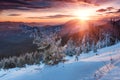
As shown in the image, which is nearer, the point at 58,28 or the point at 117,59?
the point at 117,59

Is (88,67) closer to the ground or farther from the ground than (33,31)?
closer to the ground

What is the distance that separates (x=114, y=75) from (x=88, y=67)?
2705mm

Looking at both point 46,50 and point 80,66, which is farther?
point 46,50

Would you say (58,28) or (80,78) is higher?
(58,28)

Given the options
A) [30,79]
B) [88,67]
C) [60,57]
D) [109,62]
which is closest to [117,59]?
[109,62]

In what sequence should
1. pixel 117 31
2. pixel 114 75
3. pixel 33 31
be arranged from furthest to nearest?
pixel 117 31 → pixel 33 31 → pixel 114 75

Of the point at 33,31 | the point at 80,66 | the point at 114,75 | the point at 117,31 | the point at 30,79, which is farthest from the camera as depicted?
the point at 117,31

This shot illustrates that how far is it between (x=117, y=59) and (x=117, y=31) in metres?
68.3

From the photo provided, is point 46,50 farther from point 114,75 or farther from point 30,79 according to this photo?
point 114,75

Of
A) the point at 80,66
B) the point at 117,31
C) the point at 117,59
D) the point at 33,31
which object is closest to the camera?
the point at 80,66

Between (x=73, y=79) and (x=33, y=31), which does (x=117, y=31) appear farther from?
(x=73, y=79)

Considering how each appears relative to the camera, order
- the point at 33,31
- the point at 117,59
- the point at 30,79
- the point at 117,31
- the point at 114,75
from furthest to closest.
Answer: the point at 117,31 → the point at 33,31 → the point at 117,59 → the point at 30,79 → the point at 114,75

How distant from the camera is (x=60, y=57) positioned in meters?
19.1

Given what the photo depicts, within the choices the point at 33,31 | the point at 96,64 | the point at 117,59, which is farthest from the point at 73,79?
the point at 33,31
